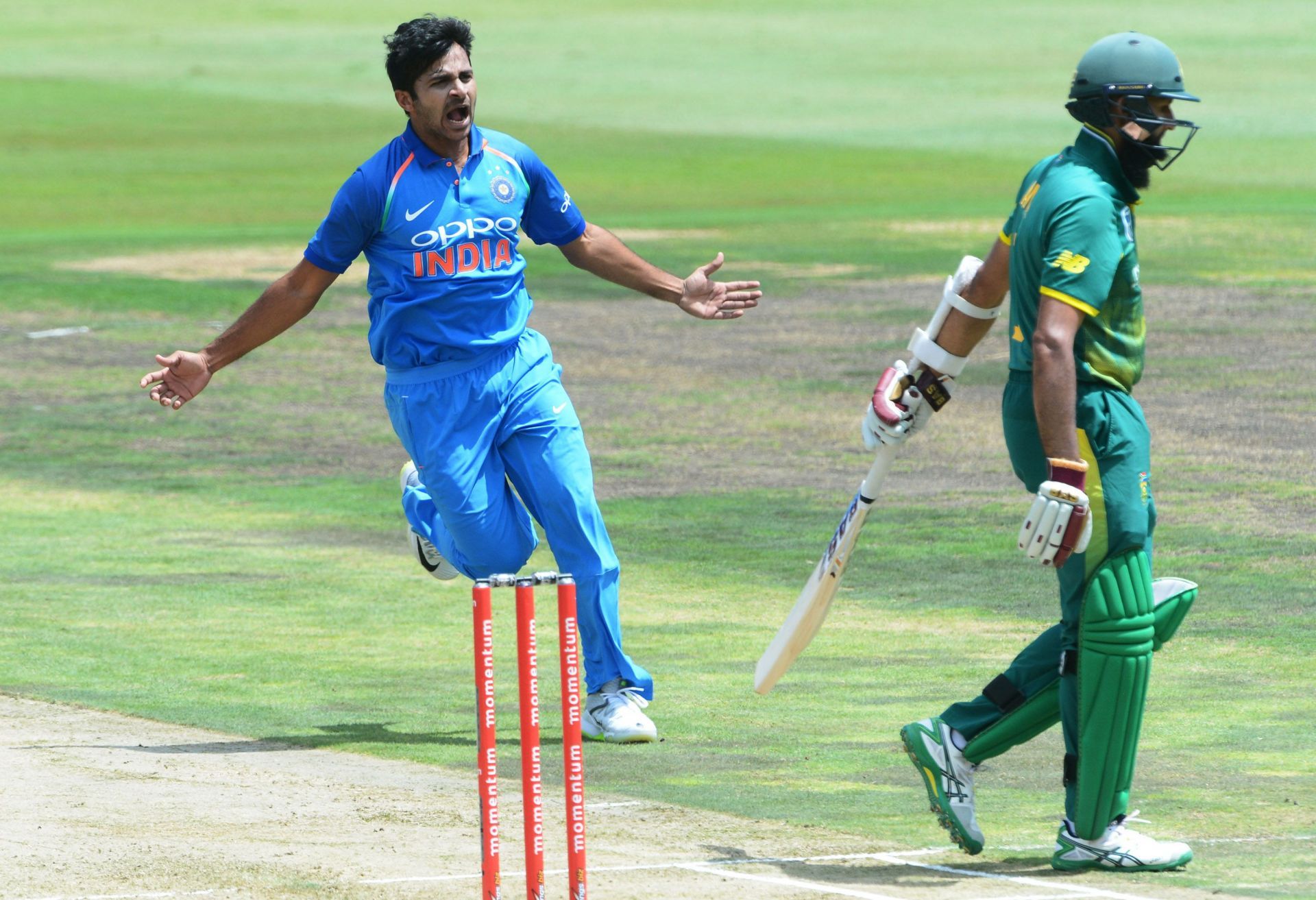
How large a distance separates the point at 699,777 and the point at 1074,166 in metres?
2.23

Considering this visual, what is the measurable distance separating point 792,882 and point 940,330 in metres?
1.67

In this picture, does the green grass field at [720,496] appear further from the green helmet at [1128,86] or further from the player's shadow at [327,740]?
the green helmet at [1128,86]

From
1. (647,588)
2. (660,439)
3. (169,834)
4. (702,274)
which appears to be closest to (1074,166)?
(702,274)

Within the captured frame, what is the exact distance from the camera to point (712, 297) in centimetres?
827

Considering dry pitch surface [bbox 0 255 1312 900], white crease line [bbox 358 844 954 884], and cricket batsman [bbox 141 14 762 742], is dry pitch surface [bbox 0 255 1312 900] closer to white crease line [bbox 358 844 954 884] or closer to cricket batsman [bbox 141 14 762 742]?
white crease line [bbox 358 844 954 884]

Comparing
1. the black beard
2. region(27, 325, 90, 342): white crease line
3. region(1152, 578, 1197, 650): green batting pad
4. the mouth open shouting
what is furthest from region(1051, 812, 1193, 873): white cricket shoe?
region(27, 325, 90, 342): white crease line

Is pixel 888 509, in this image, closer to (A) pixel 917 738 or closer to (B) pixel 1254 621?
(B) pixel 1254 621

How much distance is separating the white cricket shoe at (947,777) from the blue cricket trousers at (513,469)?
1707 millimetres

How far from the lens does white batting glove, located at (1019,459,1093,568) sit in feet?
19.2

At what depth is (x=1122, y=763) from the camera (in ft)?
20.0

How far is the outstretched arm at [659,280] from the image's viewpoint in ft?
27.0

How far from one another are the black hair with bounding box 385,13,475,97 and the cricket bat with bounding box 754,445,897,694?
2.02 metres

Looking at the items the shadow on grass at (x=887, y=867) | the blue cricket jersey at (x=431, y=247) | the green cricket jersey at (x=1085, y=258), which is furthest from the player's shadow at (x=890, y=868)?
the blue cricket jersey at (x=431, y=247)

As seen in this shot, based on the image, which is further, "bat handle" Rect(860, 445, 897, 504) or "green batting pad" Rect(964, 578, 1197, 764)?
"bat handle" Rect(860, 445, 897, 504)
